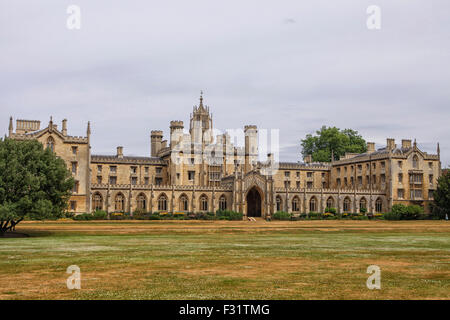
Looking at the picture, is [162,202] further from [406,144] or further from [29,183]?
[406,144]

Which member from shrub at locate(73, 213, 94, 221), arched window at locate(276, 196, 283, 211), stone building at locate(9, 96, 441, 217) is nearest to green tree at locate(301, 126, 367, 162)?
stone building at locate(9, 96, 441, 217)

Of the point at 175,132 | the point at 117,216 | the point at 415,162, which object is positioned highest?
the point at 175,132

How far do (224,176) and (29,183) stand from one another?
5270 centimetres

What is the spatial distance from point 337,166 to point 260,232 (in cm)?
5823

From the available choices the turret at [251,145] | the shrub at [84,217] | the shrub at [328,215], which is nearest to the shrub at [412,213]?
the shrub at [328,215]

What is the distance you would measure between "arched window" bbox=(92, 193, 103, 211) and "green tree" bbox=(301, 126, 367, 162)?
192ft

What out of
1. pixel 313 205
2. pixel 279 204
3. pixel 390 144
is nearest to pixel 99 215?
pixel 279 204

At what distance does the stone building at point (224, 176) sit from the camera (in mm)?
73562

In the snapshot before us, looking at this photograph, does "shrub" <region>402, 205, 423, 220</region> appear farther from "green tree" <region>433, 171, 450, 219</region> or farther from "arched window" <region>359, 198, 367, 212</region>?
"arched window" <region>359, 198, 367, 212</region>

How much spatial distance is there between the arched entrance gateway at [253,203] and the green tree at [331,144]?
36454mm

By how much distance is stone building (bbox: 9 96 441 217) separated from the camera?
73.6m

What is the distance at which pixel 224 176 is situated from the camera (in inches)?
3509
